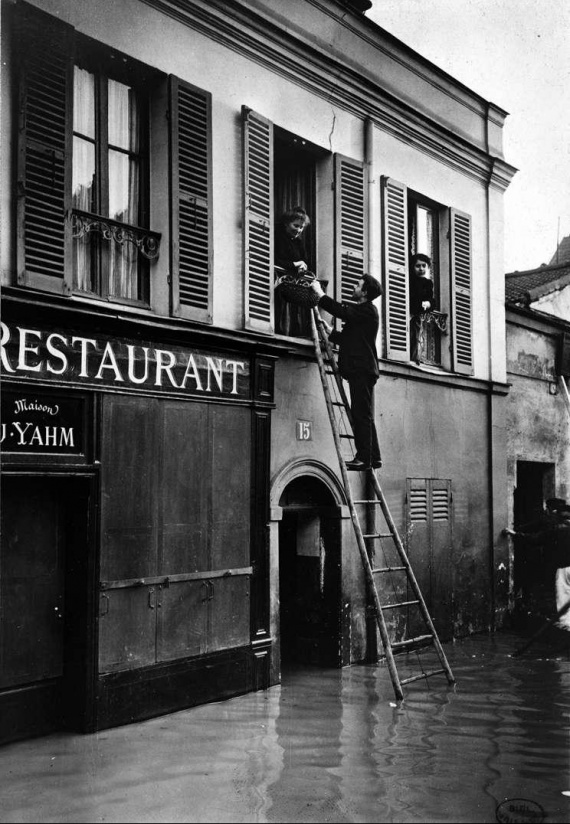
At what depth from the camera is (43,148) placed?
6.97m

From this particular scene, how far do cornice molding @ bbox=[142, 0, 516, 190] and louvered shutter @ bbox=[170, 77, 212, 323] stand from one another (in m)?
0.72

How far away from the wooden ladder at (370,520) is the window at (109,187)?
214 cm

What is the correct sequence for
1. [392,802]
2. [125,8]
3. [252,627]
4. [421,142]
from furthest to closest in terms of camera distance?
[421,142]
[252,627]
[125,8]
[392,802]

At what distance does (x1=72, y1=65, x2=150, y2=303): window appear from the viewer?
297 inches

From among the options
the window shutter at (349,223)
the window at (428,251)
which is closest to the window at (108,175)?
the window shutter at (349,223)

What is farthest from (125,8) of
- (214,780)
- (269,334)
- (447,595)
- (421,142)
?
(447,595)

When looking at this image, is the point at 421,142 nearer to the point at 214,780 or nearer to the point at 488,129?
the point at 488,129

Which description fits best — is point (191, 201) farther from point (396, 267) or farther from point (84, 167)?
point (396, 267)

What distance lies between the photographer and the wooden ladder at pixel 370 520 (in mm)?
8352

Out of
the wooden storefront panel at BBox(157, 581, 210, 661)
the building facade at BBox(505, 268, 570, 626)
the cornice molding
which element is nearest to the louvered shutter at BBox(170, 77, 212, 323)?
the cornice molding

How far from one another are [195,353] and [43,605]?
8.64ft

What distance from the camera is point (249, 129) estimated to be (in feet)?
29.0

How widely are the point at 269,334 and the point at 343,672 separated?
379 centimetres

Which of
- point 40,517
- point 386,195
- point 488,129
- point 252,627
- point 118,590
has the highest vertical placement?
point 488,129
